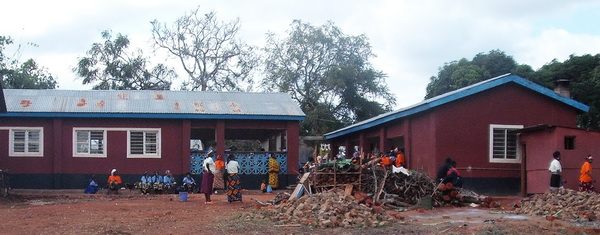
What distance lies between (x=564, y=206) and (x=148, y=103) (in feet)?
55.0

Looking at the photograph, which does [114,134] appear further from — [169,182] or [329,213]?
[329,213]

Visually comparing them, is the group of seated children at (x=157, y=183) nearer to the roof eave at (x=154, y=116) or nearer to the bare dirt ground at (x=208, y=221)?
the roof eave at (x=154, y=116)

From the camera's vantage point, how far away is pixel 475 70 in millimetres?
34188

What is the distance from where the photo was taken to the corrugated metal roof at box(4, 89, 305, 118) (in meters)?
25.4

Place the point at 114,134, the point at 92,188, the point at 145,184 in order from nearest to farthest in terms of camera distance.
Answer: the point at 92,188 → the point at 145,184 → the point at 114,134

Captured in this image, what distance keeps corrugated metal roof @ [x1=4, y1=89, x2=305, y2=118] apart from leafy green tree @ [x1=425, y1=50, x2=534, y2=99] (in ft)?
33.5

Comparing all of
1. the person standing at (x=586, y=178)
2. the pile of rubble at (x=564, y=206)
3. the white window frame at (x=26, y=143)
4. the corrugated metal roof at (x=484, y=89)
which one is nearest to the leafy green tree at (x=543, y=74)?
the corrugated metal roof at (x=484, y=89)

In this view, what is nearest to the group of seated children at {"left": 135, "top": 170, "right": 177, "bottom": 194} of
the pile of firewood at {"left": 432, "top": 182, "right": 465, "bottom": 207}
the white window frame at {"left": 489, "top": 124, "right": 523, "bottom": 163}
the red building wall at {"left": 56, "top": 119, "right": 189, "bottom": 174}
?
the red building wall at {"left": 56, "top": 119, "right": 189, "bottom": 174}

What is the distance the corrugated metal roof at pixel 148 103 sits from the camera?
83.2ft

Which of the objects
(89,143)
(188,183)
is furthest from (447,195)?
(89,143)

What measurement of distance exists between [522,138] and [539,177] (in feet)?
5.54

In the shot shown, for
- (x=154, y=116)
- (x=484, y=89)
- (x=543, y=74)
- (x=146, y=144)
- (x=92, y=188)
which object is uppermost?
(x=543, y=74)

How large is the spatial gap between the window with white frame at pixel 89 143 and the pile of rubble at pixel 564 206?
15.9 m

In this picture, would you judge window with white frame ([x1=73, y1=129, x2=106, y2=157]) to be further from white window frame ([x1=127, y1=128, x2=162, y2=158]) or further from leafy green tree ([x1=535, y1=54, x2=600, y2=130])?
leafy green tree ([x1=535, y1=54, x2=600, y2=130])
